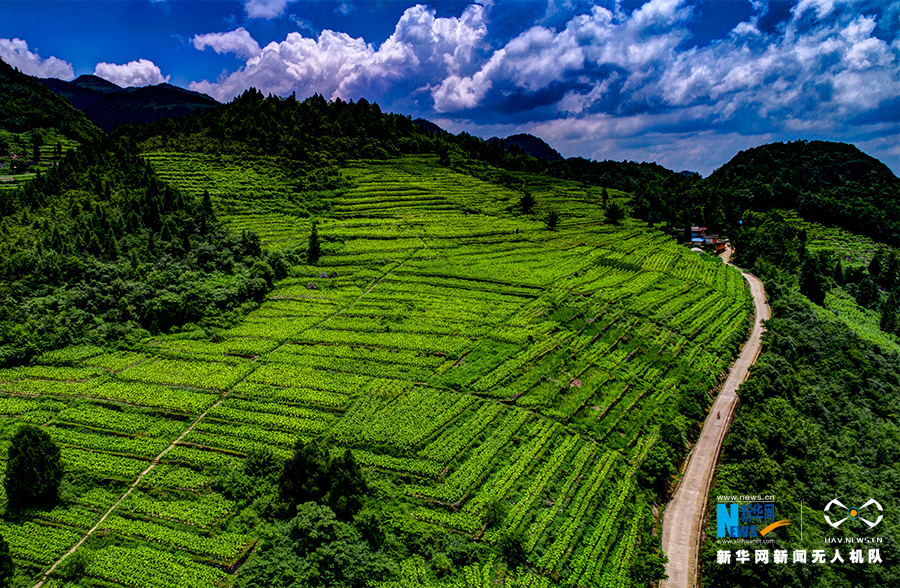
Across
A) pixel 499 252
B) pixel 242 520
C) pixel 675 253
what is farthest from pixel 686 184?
pixel 242 520

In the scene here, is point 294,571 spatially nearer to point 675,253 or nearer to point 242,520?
point 242,520

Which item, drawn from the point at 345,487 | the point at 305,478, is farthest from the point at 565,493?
the point at 305,478

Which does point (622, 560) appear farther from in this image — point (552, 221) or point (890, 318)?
point (890, 318)

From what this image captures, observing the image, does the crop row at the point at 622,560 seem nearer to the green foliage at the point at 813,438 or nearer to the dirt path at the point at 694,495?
the dirt path at the point at 694,495

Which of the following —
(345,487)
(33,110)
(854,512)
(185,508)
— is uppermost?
(33,110)

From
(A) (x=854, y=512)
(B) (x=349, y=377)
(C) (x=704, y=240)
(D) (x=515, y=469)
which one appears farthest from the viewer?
(C) (x=704, y=240)

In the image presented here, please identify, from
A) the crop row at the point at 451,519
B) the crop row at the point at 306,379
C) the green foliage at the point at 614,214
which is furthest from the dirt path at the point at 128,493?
the green foliage at the point at 614,214

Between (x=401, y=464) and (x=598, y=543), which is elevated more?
(x=401, y=464)
